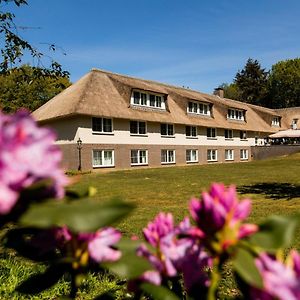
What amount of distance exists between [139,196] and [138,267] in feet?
44.9

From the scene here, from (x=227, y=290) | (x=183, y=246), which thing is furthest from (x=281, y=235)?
(x=227, y=290)

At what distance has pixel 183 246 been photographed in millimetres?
975

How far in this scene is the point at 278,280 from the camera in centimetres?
72

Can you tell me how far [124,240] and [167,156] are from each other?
120 feet

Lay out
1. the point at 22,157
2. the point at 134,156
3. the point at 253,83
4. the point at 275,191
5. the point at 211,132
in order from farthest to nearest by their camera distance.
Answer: the point at 253,83, the point at 211,132, the point at 134,156, the point at 275,191, the point at 22,157

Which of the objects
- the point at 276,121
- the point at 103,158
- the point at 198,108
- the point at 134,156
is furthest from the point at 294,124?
the point at 103,158

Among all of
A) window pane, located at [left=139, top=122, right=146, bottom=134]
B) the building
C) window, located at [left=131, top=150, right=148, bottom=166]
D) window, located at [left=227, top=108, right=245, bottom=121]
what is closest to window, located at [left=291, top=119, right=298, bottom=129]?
window, located at [left=227, top=108, right=245, bottom=121]

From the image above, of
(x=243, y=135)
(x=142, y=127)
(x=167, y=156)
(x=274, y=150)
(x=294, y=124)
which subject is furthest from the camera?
(x=294, y=124)

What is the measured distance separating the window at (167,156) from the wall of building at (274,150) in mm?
16586

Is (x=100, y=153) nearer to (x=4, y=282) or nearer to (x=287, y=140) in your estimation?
(x=4, y=282)

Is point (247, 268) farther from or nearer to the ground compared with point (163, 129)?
nearer to the ground

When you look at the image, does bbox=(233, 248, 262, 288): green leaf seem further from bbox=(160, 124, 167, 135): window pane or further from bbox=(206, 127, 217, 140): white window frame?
bbox=(206, 127, 217, 140): white window frame

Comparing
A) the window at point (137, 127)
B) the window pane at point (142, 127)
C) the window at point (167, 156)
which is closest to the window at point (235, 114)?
the window at point (167, 156)

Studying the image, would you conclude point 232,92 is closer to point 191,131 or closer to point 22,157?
point 191,131
